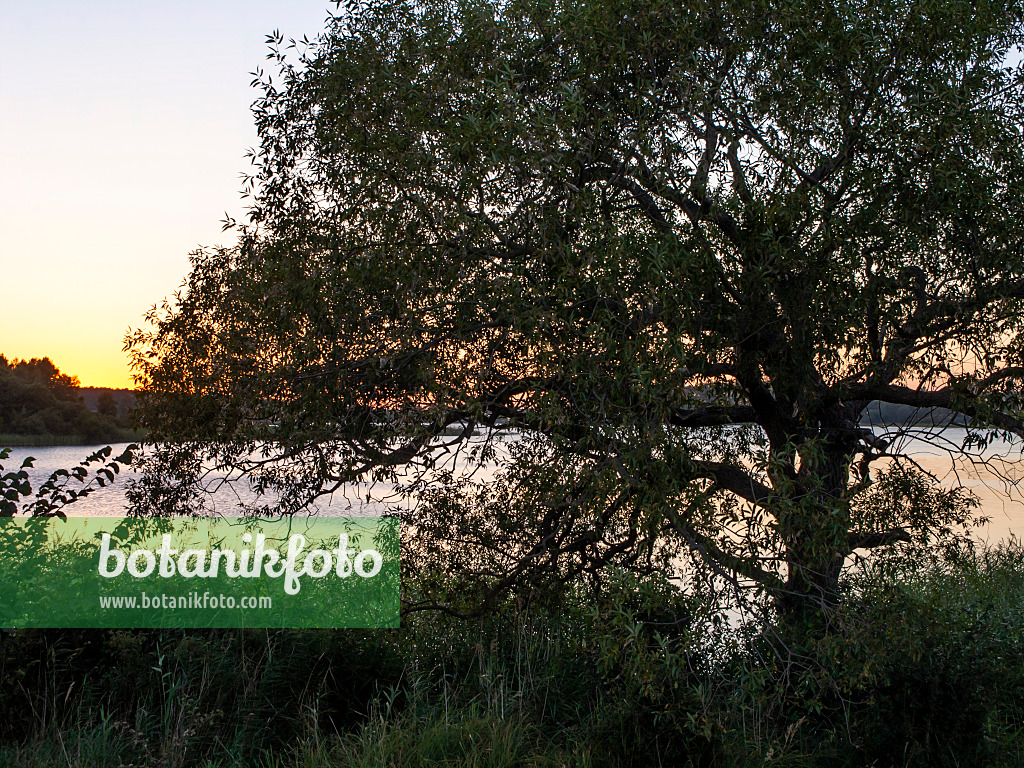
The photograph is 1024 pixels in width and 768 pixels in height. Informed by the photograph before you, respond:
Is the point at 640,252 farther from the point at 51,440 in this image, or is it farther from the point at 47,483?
the point at 51,440

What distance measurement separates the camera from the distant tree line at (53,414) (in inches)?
526

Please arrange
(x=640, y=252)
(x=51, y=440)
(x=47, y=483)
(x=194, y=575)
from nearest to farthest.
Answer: (x=640, y=252)
(x=47, y=483)
(x=194, y=575)
(x=51, y=440)

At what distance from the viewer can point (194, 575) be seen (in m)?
6.62

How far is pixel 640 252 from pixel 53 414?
12.9m

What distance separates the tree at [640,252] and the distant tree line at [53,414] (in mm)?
8329

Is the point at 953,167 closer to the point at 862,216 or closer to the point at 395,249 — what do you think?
the point at 862,216

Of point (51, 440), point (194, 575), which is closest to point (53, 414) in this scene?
point (51, 440)

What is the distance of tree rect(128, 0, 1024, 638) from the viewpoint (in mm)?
4602

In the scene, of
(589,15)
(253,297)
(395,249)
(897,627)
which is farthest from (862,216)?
(253,297)

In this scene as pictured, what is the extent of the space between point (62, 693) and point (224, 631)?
3.62ft

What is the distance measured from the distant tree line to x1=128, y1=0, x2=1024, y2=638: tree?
8329 mm

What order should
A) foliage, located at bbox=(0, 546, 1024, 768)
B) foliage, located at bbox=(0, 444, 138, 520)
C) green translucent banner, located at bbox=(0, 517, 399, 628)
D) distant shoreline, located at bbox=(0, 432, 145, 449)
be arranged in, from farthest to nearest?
distant shoreline, located at bbox=(0, 432, 145, 449) → green translucent banner, located at bbox=(0, 517, 399, 628) → foliage, located at bbox=(0, 444, 138, 520) → foliage, located at bbox=(0, 546, 1024, 768)

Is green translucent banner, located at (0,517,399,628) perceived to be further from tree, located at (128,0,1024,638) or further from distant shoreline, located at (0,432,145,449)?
distant shoreline, located at (0,432,145,449)

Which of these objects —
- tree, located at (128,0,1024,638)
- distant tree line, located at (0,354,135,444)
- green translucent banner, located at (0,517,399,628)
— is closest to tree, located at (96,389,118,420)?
distant tree line, located at (0,354,135,444)
